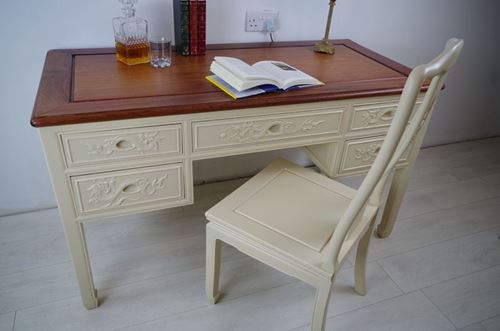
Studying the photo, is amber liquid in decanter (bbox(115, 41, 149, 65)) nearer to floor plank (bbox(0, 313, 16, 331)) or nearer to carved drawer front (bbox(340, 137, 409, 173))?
carved drawer front (bbox(340, 137, 409, 173))

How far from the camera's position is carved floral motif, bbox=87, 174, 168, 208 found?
1.07 metres

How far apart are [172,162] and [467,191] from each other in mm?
1681

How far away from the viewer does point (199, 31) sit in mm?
1361

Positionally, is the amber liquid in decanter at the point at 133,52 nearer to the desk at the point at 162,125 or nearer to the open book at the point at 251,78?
the desk at the point at 162,125

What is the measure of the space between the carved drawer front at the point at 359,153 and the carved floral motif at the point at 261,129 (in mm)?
183

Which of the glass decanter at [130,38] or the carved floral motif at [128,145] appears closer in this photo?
the carved floral motif at [128,145]

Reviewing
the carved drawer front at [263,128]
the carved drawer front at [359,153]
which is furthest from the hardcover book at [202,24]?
the carved drawer front at [359,153]

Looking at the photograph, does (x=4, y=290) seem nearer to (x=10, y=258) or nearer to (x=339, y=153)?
(x=10, y=258)

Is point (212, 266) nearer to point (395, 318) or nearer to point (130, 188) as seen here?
point (130, 188)

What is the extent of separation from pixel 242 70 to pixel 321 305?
2.35ft

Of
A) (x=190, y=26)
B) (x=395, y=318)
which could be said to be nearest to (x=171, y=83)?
(x=190, y=26)

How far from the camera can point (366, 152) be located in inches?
54.3

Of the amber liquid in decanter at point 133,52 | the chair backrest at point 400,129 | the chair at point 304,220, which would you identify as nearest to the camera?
the chair backrest at point 400,129

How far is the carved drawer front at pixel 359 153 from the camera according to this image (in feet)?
4.40
